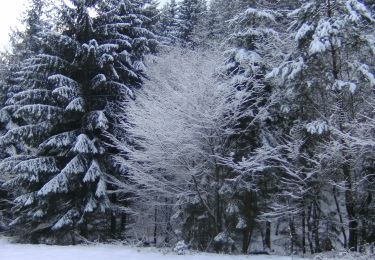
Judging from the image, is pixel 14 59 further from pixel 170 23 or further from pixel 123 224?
pixel 170 23

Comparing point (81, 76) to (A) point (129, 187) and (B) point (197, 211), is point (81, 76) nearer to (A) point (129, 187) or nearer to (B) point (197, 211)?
(A) point (129, 187)

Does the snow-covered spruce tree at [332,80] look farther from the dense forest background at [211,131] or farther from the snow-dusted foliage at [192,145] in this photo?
the snow-dusted foliage at [192,145]

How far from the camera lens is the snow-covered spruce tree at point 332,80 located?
12789 mm

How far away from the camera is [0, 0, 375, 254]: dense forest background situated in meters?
13.7

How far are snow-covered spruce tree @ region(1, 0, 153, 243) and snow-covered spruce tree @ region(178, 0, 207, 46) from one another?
47.4ft

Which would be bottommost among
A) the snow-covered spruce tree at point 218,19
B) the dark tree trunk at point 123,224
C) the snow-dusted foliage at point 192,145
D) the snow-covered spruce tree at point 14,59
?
the dark tree trunk at point 123,224

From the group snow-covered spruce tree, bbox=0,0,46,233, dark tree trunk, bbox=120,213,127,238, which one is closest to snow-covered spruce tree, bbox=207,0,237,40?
snow-covered spruce tree, bbox=0,0,46,233

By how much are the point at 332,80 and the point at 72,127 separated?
40.3ft

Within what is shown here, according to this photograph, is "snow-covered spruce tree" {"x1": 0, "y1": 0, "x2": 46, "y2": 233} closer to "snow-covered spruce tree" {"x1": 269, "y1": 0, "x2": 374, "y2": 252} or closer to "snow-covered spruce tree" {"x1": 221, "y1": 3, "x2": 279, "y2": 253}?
"snow-covered spruce tree" {"x1": 221, "y1": 3, "x2": 279, "y2": 253}

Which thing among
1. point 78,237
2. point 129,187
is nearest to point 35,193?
point 78,237

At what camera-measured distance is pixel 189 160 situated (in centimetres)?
1584

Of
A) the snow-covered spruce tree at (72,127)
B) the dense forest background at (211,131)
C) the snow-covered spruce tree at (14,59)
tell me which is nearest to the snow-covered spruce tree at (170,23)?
the snow-covered spruce tree at (14,59)

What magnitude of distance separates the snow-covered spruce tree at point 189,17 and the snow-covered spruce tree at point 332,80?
66.7 ft

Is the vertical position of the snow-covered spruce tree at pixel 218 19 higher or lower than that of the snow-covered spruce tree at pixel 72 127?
higher
